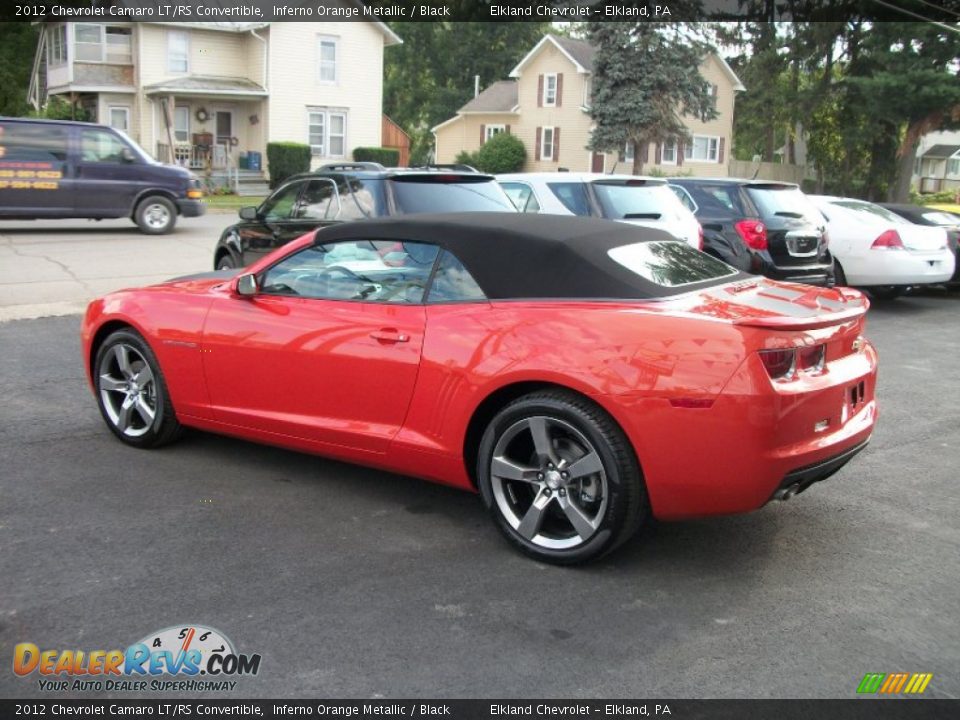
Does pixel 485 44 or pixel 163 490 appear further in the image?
pixel 485 44

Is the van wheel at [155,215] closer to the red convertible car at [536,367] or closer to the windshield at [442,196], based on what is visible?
the windshield at [442,196]

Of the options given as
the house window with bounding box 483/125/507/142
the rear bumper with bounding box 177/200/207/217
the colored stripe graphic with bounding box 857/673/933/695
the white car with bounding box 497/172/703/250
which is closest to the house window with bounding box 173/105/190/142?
the rear bumper with bounding box 177/200/207/217

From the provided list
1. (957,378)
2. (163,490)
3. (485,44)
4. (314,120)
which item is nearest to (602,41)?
(314,120)

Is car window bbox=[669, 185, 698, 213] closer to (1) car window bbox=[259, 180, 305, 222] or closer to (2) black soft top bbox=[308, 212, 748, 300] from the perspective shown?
(1) car window bbox=[259, 180, 305, 222]

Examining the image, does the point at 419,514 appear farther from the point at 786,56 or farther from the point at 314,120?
the point at 786,56

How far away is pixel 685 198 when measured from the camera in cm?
1188

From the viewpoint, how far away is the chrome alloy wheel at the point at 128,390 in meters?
5.73

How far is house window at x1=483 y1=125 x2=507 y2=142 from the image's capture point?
51.5m

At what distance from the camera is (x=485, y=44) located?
2739 inches

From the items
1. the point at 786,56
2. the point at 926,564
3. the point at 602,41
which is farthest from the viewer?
the point at 786,56

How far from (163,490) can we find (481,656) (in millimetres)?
2396

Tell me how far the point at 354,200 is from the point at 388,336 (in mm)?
4796

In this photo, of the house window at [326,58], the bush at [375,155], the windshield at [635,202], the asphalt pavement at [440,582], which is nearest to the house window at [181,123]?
the house window at [326,58]

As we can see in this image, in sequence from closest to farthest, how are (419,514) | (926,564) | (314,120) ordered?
(926,564), (419,514), (314,120)
